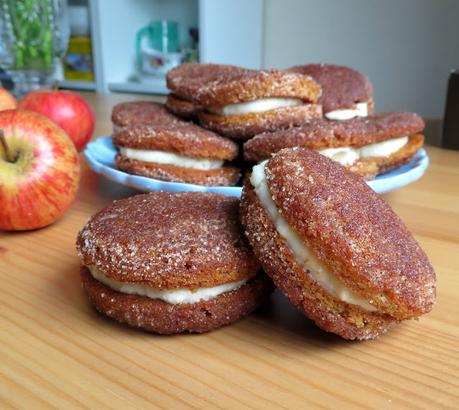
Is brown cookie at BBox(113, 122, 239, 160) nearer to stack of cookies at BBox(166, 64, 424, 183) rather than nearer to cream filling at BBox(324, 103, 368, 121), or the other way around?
stack of cookies at BBox(166, 64, 424, 183)

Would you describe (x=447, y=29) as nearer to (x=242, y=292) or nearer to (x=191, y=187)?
(x=191, y=187)

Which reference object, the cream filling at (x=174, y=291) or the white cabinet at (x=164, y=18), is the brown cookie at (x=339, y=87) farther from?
the white cabinet at (x=164, y=18)

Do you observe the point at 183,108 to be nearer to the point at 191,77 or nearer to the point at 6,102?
the point at 191,77

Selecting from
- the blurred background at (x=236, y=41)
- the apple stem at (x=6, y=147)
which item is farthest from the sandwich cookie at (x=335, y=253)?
the blurred background at (x=236, y=41)

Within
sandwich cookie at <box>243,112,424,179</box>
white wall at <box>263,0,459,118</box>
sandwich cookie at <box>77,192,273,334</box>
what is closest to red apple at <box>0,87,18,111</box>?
sandwich cookie at <box>243,112,424,179</box>

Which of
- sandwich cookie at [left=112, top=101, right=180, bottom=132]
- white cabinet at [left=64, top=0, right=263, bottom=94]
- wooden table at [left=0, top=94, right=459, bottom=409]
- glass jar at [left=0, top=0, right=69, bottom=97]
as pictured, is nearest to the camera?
wooden table at [left=0, top=94, right=459, bottom=409]

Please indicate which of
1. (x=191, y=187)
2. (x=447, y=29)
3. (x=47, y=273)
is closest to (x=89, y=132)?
(x=191, y=187)
